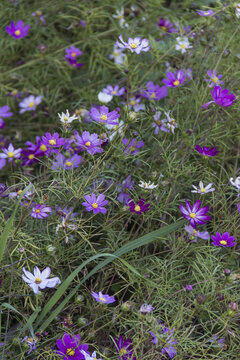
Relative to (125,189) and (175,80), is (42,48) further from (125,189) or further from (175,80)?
(125,189)

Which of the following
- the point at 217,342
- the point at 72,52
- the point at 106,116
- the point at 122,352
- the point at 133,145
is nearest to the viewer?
the point at 122,352

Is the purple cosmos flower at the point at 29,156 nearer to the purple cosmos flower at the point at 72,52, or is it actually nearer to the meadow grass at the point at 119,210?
the meadow grass at the point at 119,210

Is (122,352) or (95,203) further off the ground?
(95,203)

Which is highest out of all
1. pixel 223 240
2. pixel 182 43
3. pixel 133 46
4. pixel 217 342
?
pixel 133 46

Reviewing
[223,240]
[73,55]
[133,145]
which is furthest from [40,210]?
[73,55]

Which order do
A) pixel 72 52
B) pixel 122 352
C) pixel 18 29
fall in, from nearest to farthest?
1. pixel 122 352
2. pixel 18 29
3. pixel 72 52

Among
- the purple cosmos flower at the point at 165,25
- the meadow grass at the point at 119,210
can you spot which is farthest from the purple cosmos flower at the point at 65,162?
the purple cosmos flower at the point at 165,25

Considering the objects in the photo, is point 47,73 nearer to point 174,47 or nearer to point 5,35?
point 5,35

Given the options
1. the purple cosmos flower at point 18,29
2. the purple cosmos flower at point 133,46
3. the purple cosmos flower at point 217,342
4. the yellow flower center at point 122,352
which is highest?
the purple cosmos flower at point 133,46
